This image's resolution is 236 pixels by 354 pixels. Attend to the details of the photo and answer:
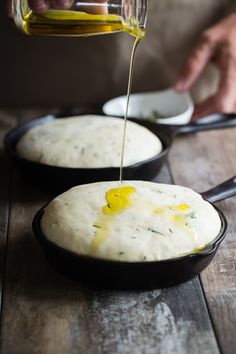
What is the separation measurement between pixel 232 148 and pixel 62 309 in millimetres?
904

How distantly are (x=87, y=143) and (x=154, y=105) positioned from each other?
0.59 meters

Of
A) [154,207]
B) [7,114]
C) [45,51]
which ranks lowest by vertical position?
[7,114]

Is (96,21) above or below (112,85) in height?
above

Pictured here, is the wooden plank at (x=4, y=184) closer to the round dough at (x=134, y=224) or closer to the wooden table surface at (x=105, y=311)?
the wooden table surface at (x=105, y=311)

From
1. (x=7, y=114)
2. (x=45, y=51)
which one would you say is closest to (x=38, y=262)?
(x=7, y=114)

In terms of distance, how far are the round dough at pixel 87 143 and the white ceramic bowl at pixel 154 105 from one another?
33 cm

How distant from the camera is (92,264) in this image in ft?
3.65

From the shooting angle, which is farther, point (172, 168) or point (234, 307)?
point (172, 168)

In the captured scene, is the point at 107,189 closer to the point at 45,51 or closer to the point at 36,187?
the point at 36,187

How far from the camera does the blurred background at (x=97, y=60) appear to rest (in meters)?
2.19

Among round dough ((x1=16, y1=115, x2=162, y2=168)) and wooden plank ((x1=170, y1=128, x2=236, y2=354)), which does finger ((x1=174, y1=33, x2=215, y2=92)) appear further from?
round dough ((x1=16, y1=115, x2=162, y2=168))

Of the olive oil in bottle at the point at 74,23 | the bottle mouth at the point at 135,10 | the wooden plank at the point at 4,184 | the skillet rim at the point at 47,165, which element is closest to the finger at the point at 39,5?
the olive oil in bottle at the point at 74,23

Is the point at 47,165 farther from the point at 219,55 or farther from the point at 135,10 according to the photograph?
the point at 219,55

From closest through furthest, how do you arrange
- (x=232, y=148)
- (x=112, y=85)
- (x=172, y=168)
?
(x=172, y=168) < (x=232, y=148) < (x=112, y=85)
